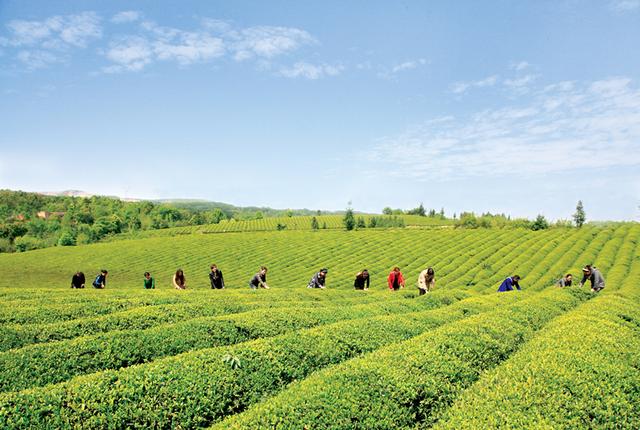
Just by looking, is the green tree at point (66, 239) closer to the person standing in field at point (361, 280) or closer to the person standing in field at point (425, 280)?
the person standing in field at point (361, 280)

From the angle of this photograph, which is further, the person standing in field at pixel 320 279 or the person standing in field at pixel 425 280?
the person standing in field at pixel 320 279

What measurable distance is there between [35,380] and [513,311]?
1247 cm

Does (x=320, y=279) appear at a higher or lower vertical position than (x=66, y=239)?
higher

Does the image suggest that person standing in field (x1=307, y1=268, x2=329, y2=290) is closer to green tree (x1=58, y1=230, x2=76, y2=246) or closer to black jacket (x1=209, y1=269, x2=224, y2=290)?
black jacket (x1=209, y1=269, x2=224, y2=290)

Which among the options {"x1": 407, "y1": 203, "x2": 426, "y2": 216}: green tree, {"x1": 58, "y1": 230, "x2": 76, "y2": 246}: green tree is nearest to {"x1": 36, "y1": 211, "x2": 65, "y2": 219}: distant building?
{"x1": 58, "y1": 230, "x2": 76, "y2": 246}: green tree

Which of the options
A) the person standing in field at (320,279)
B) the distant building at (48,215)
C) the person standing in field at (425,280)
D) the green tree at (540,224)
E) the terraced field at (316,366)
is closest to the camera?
the terraced field at (316,366)

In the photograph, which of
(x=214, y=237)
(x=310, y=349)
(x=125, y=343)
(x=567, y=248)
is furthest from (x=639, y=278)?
(x=214, y=237)

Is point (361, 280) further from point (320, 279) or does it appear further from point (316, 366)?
point (316, 366)

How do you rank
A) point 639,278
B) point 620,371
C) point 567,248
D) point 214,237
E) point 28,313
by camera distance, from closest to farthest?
point 620,371, point 28,313, point 639,278, point 567,248, point 214,237

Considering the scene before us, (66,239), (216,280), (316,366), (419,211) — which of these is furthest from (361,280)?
(419,211)

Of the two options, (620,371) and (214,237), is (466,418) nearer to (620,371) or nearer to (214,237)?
(620,371)

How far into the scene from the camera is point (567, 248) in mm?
46312

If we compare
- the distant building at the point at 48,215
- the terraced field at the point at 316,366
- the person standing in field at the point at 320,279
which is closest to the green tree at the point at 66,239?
the distant building at the point at 48,215

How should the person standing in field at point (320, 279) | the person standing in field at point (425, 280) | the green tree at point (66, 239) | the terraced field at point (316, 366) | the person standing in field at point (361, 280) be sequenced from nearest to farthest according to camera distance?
the terraced field at point (316, 366) → the person standing in field at point (425, 280) → the person standing in field at point (320, 279) → the person standing in field at point (361, 280) → the green tree at point (66, 239)
